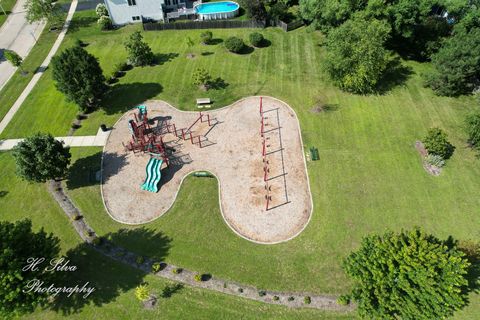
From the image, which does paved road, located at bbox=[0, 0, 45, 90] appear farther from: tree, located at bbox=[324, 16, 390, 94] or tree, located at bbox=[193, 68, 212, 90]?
tree, located at bbox=[324, 16, 390, 94]

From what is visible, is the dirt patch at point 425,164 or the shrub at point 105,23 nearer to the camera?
the dirt patch at point 425,164

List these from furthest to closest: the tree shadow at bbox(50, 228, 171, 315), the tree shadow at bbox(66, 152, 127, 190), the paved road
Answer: the paved road, the tree shadow at bbox(66, 152, 127, 190), the tree shadow at bbox(50, 228, 171, 315)

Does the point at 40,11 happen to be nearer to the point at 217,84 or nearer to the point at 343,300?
the point at 217,84

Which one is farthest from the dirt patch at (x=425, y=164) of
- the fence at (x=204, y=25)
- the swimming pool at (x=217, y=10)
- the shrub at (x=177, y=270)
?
the swimming pool at (x=217, y=10)

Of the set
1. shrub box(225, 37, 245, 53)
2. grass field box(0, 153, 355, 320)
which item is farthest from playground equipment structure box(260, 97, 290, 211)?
shrub box(225, 37, 245, 53)

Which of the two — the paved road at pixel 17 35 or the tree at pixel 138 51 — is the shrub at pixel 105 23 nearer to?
the paved road at pixel 17 35

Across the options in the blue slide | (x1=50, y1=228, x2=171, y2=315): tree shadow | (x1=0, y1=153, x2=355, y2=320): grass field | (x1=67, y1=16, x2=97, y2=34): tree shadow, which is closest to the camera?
(x1=0, y1=153, x2=355, y2=320): grass field

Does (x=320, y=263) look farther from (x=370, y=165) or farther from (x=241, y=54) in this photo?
(x=241, y=54)
